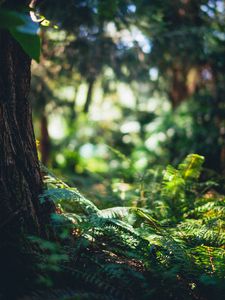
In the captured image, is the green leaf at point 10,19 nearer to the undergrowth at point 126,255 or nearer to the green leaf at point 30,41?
the green leaf at point 30,41

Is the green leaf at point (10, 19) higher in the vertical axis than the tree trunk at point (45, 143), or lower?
higher

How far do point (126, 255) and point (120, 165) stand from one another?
5.86 m

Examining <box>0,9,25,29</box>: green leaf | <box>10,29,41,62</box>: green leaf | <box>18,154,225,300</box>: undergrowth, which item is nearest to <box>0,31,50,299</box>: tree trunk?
<box>18,154,225,300</box>: undergrowth

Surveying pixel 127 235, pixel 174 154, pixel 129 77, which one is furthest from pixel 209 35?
pixel 127 235

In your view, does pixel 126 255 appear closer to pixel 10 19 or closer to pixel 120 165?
pixel 10 19

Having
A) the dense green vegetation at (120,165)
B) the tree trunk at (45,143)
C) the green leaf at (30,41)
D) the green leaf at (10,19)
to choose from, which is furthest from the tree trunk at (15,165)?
the tree trunk at (45,143)

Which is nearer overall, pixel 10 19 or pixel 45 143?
pixel 10 19

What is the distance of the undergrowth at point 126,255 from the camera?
212cm

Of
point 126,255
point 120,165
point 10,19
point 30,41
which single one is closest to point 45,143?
point 120,165

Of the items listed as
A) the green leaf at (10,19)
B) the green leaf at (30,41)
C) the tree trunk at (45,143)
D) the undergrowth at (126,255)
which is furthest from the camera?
the tree trunk at (45,143)

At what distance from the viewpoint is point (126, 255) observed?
2.59m

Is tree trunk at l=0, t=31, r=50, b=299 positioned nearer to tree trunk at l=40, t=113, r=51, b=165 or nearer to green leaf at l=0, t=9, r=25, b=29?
green leaf at l=0, t=9, r=25, b=29

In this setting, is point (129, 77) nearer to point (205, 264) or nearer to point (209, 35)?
point (209, 35)

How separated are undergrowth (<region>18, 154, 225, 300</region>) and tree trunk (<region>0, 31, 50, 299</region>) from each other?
13 cm
